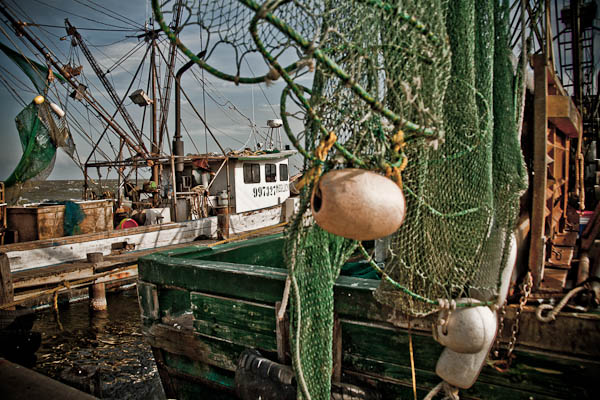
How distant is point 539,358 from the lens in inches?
83.6

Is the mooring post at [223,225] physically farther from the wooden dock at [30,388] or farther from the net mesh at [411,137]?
the net mesh at [411,137]

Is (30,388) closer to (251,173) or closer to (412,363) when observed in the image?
(412,363)

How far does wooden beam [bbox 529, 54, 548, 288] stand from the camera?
2.52m

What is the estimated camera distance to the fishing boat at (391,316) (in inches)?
79.7

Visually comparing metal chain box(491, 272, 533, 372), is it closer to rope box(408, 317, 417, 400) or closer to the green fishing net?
rope box(408, 317, 417, 400)

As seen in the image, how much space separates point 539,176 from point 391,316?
1.37 metres

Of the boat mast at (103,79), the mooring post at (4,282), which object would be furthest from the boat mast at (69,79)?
the mooring post at (4,282)

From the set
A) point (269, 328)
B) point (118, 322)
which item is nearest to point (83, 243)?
point (118, 322)

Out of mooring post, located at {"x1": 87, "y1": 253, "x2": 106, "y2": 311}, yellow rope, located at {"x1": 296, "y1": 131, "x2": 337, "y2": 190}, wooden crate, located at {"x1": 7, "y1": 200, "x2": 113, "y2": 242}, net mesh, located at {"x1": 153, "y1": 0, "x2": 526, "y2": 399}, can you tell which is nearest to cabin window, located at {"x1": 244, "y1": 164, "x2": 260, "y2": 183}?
wooden crate, located at {"x1": 7, "y1": 200, "x2": 113, "y2": 242}

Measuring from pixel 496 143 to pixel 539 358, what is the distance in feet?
4.33

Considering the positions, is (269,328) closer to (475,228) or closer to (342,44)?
(475,228)

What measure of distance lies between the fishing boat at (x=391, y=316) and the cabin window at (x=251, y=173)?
13634 mm

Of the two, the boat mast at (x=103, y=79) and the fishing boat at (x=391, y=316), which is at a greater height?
the boat mast at (x=103, y=79)

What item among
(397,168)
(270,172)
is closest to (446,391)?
(397,168)
